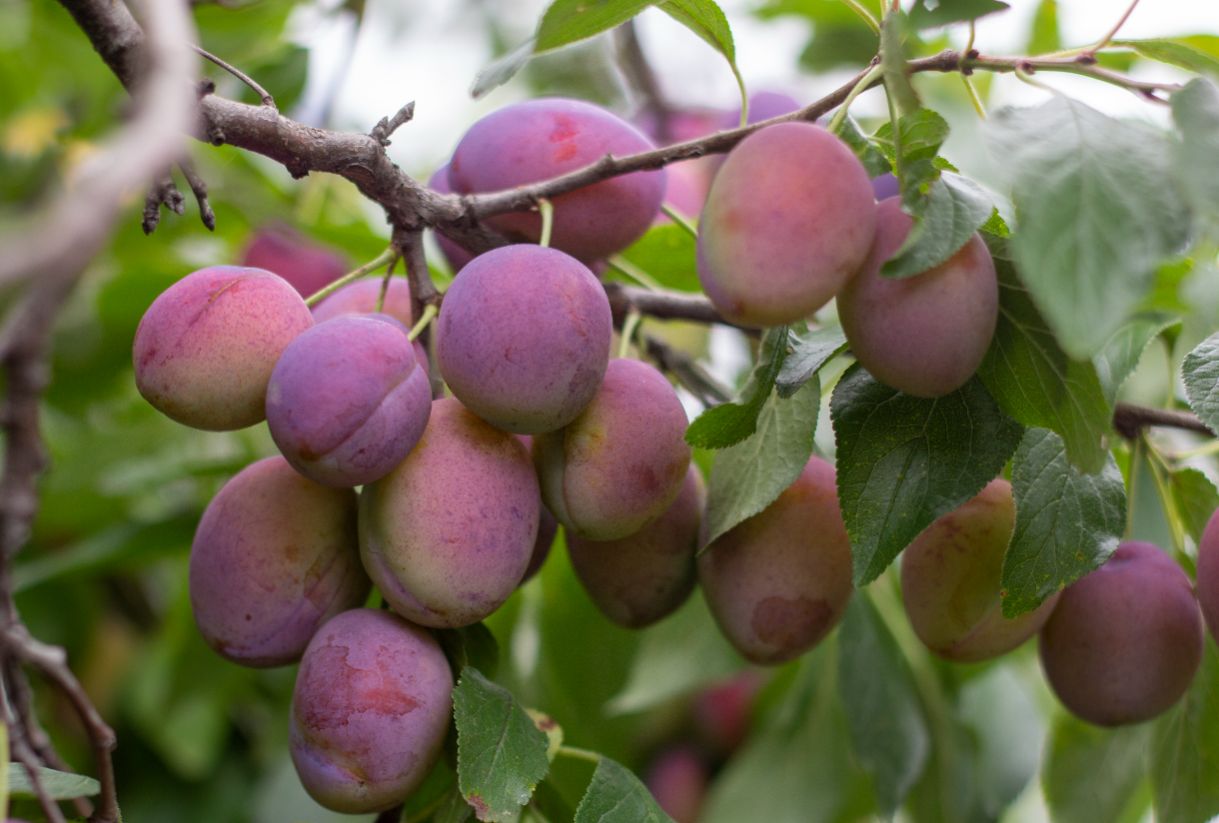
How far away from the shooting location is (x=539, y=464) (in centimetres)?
62

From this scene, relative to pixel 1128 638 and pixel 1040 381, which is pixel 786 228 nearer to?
pixel 1040 381

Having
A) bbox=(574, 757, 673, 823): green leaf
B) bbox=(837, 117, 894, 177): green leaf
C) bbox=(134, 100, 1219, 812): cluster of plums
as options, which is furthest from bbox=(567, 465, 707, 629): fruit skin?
bbox=(837, 117, 894, 177): green leaf

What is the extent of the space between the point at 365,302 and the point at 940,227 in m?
0.37

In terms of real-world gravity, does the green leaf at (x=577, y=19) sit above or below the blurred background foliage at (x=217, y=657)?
above

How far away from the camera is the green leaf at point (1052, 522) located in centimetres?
61

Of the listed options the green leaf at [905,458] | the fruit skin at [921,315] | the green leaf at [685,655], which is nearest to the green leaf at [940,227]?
the fruit skin at [921,315]

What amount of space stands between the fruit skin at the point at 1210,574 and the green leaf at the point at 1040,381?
5.0 inches

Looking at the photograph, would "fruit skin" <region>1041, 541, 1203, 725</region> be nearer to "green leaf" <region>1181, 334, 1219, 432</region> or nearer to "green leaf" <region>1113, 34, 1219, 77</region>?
"green leaf" <region>1181, 334, 1219, 432</region>

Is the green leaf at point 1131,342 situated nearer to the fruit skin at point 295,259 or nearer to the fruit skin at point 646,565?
the fruit skin at point 646,565

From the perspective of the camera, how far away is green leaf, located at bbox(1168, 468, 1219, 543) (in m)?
0.72

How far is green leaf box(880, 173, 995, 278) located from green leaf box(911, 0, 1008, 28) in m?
0.07

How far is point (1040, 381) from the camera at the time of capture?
0.56 meters

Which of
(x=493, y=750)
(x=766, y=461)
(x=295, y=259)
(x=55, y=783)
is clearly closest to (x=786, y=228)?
(x=766, y=461)

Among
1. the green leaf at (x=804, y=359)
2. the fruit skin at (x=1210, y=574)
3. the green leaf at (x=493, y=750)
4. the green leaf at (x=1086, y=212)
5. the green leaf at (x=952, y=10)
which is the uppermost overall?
the green leaf at (x=952, y=10)
